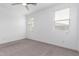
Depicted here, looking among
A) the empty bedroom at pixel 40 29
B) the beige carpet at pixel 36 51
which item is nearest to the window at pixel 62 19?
the empty bedroom at pixel 40 29

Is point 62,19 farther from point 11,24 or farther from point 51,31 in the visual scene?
point 11,24

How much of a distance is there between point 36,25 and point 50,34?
96cm

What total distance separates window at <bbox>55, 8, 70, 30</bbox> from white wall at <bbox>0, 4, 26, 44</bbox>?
76.2 inches

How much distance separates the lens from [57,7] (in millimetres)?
3025

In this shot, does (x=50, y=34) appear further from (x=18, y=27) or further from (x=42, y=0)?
(x=42, y=0)

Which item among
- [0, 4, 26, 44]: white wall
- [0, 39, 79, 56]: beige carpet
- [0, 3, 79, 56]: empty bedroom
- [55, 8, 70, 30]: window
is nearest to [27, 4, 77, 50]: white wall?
[0, 3, 79, 56]: empty bedroom

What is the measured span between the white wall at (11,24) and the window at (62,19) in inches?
76.2

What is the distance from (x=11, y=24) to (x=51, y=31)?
227cm

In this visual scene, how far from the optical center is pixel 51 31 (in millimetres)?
3336

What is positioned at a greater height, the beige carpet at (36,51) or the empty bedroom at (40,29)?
the empty bedroom at (40,29)

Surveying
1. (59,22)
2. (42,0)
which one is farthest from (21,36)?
(42,0)

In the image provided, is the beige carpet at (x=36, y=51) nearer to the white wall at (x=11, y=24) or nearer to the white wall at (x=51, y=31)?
the white wall at (x=51, y=31)

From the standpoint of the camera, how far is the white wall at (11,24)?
3528 mm

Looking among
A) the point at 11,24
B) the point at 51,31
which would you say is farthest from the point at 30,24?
the point at 51,31
